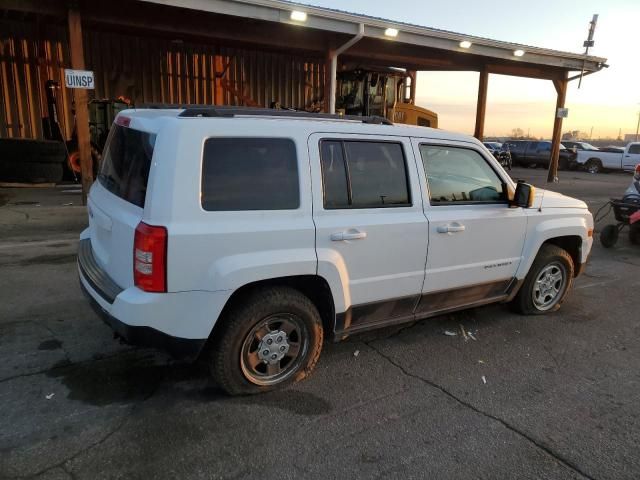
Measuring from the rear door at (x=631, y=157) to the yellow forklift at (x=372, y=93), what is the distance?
16.6 meters

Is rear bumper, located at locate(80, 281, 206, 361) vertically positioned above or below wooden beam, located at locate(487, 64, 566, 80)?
below

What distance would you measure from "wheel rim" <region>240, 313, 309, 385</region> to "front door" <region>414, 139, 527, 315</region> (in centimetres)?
113

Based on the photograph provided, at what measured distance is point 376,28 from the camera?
12.2 metres

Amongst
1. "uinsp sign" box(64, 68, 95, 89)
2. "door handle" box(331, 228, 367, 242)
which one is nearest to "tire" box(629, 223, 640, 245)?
"door handle" box(331, 228, 367, 242)

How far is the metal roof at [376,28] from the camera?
10.1 meters

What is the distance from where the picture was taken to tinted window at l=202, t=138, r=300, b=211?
9.77 ft

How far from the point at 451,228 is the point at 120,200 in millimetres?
2398

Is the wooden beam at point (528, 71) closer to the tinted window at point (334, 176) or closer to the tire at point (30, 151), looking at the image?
the tire at point (30, 151)

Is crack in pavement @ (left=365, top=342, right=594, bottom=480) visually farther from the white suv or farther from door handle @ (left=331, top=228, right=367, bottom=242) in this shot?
door handle @ (left=331, top=228, right=367, bottom=242)

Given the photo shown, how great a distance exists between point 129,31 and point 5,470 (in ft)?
49.7

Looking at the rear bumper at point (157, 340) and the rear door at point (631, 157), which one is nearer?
the rear bumper at point (157, 340)

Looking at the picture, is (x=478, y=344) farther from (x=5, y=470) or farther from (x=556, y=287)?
(x=5, y=470)

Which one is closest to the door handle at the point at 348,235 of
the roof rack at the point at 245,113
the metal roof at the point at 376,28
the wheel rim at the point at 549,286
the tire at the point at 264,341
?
the tire at the point at 264,341

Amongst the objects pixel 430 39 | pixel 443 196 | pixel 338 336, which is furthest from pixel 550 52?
pixel 338 336
